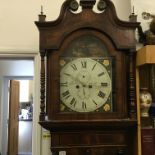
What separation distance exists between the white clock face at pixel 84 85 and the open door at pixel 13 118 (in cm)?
360

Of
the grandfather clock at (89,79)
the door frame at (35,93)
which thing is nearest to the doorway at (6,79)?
the door frame at (35,93)

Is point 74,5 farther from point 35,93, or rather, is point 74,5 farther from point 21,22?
point 35,93

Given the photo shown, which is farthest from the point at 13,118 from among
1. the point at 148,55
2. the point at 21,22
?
the point at 148,55

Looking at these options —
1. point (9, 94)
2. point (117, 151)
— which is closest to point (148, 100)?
point (117, 151)

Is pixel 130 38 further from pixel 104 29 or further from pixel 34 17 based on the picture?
pixel 34 17

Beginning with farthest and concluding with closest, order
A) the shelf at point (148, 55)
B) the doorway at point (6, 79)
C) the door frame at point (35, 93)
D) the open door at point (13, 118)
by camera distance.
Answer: the open door at point (13, 118) < the doorway at point (6, 79) < the door frame at point (35, 93) < the shelf at point (148, 55)

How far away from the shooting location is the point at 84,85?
1613 millimetres

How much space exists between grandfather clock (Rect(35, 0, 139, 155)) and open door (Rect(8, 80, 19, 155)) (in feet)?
11.8

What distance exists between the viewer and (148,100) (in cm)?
168

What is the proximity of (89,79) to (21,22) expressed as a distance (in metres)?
0.81

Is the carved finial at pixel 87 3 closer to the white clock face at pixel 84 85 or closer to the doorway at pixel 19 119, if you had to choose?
the white clock face at pixel 84 85

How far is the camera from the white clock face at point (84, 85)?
1.59 metres

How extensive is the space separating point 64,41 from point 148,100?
0.62 m

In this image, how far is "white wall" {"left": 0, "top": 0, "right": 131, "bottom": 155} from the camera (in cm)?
208
